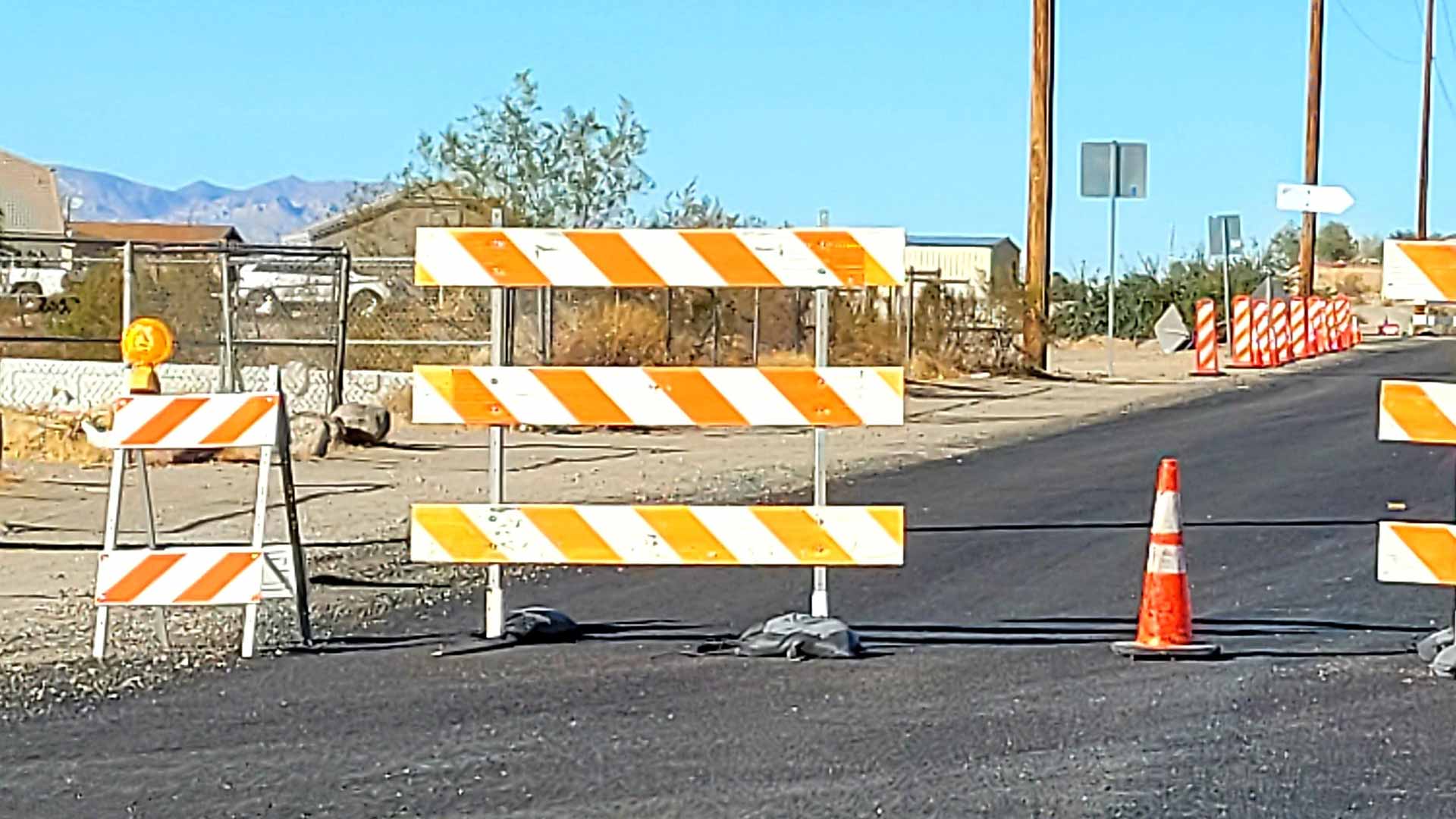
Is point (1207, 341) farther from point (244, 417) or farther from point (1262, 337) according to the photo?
point (244, 417)

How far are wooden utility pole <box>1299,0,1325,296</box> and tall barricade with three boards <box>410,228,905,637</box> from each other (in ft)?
144

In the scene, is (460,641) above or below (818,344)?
below

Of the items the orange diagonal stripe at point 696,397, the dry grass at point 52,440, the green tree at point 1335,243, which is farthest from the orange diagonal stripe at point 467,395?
the green tree at point 1335,243

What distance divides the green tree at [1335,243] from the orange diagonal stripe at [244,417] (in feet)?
377

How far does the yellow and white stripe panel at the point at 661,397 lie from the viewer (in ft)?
30.9

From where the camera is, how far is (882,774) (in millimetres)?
7172

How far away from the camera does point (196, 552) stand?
9.41m

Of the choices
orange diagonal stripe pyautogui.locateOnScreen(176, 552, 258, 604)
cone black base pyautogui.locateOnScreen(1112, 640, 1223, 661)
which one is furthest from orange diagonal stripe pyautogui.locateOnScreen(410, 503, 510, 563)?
cone black base pyautogui.locateOnScreen(1112, 640, 1223, 661)

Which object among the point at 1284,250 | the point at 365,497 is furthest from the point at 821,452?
the point at 1284,250

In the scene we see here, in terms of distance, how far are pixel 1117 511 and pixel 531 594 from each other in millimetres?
5419

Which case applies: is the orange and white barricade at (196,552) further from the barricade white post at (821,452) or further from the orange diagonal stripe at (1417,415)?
the orange diagonal stripe at (1417,415)

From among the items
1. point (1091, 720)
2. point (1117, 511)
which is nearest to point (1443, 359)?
point (1117, 511)

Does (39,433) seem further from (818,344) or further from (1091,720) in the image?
(1091,720)

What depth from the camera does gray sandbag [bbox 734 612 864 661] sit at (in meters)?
9.35
